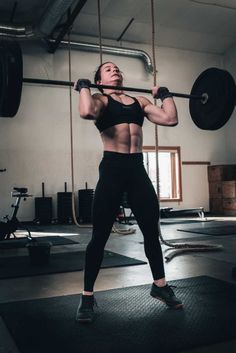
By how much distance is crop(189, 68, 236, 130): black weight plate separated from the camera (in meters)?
2.32

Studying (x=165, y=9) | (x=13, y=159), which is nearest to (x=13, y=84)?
(x=13, y=159)

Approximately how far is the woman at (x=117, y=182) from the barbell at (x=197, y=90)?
0.16 meters

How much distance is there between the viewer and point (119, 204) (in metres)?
1.76

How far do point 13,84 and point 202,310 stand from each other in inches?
57.1

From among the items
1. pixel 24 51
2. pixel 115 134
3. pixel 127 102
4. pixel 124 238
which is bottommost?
pixel 124 238

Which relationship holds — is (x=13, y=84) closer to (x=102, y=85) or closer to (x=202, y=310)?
(x=102, y=85)

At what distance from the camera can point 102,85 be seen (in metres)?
1.85

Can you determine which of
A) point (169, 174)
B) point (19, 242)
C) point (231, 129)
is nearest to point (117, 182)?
point (19, 242)

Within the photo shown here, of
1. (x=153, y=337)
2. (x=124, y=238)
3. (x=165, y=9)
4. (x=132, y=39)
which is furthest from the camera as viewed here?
(x=132, y=39)

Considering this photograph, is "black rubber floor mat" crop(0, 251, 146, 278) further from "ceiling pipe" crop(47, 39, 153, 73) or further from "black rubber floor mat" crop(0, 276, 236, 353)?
"ceiling pipe" crop(47, 39, 153, 73)

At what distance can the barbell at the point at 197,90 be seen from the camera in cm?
195

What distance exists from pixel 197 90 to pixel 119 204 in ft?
3.93

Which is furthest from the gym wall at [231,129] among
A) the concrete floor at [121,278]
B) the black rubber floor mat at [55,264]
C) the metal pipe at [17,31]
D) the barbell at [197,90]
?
the barbell at [197,90]

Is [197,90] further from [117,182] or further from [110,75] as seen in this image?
[117,182]
